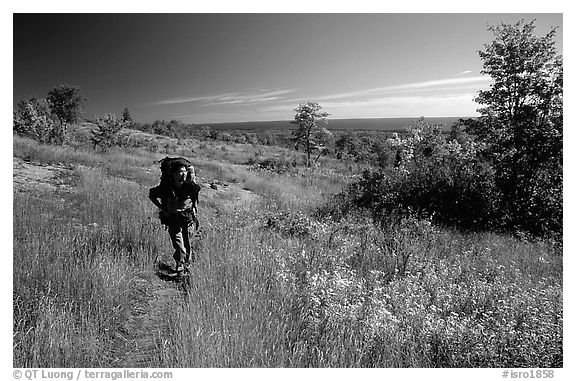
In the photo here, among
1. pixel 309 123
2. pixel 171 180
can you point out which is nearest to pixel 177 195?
pixel 171 180

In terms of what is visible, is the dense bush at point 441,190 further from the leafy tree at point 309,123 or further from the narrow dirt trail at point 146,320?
the leafy tree at point 309,123

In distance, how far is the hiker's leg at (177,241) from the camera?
3.60m

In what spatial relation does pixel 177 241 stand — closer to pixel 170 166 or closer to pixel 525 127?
pixel 170 166

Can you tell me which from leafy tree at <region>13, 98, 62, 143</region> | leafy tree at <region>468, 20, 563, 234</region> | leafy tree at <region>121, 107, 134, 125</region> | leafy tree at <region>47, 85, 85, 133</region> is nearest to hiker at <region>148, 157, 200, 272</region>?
leafy tree at <region>121, 107, 134, 125</region>

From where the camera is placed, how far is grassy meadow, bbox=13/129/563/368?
101 inches

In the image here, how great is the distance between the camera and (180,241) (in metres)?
3.68

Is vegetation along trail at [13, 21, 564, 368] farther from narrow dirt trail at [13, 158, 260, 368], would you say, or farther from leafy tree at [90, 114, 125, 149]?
leafy tree at [90, 114, 125, 149]

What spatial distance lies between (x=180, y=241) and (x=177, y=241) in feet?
0.14

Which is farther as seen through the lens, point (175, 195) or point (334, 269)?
point (334, 269)

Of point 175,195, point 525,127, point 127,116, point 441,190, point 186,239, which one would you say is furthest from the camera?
point 127,116

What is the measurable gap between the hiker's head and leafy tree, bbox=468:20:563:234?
22.2 feet

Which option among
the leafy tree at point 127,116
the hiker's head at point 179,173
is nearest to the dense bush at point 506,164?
the hiker's head at point 179,173
